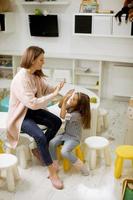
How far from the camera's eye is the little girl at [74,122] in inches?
100

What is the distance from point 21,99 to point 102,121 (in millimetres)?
1361

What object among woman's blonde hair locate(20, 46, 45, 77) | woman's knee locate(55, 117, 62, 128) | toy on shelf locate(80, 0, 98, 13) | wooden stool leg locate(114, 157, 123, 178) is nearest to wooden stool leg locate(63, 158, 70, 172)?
woman's knee locate(55, 117, 62, 128)

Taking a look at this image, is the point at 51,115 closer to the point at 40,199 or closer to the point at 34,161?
the point at 34,161

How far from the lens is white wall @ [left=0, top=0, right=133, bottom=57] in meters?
4.53

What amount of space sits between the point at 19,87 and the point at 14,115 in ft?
0.85

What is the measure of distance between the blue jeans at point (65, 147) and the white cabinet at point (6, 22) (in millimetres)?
2689

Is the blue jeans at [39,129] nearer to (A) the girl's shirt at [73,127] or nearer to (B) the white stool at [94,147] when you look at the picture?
(A) the girl's shirt at [73,127]

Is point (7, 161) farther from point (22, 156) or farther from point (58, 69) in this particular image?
point (58, 69)

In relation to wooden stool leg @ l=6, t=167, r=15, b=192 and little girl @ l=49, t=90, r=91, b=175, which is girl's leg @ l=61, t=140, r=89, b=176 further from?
wooden stool leg @ l=6, t=167, r=15, b=192

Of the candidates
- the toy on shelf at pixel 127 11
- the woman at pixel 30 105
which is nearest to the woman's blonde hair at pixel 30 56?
the woman at pixel 30 105

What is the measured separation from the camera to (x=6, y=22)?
15.3 ft

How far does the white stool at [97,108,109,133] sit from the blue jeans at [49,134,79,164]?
0.88 meters

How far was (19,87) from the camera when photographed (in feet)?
7.98

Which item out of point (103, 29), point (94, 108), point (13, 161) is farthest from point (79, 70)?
point (13, 161)
